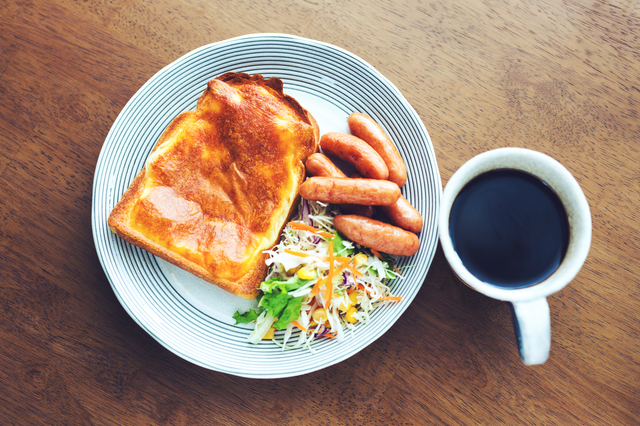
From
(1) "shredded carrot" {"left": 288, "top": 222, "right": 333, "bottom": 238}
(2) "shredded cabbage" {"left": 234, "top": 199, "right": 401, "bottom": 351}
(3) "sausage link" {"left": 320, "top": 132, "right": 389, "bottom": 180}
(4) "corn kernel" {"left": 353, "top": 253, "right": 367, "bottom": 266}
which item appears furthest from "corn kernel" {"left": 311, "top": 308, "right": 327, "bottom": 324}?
(3) "sausage link" {"left": 320, "top": 132, "right": 389, "bottom": 180}

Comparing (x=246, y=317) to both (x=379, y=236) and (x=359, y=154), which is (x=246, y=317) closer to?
(x=379, y=236)

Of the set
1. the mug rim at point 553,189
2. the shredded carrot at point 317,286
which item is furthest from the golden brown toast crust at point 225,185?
the mug rim at point 553,189

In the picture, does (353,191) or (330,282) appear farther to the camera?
(330,282)

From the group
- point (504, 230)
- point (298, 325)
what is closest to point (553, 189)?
point (504, 230)

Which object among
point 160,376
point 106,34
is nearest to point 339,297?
point 160,376

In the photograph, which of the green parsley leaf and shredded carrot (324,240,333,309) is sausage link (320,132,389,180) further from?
the green parsley leaf

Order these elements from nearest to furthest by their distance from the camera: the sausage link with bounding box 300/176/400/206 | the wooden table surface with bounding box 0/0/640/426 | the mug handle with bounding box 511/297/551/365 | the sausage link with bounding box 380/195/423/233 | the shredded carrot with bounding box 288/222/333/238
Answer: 1. the mug handle with bounding box 511/297/551/365
2. the sausage link with bounding box 300/176/400/206
3. the sausage link with bounding box 380/195/423/233
4. the shredded carrot with bounding box 288/222/333/238
5. the wooden table surface with bounding box 0/0/640/426
